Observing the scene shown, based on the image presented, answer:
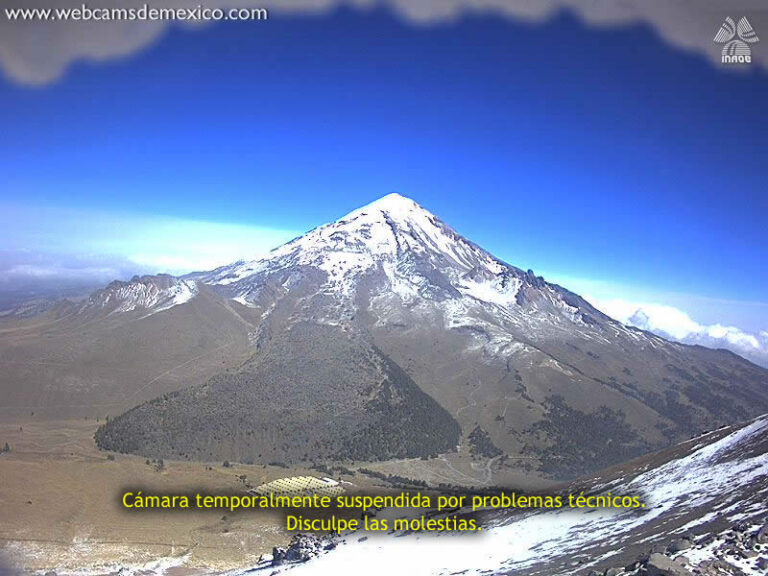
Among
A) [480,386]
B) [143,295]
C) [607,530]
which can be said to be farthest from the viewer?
[143,295]

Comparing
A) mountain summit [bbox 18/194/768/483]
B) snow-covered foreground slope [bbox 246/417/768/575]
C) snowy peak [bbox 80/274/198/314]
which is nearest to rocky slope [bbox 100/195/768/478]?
mountain summit [bbox 18/194/768/483]

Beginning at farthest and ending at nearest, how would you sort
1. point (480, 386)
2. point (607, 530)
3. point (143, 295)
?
point (143, 295) → point (480, 386) → point (607, 530)

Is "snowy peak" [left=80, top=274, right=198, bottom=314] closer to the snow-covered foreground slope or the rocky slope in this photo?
the rocky slope

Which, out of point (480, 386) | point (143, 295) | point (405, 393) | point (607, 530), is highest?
point (143, 295)

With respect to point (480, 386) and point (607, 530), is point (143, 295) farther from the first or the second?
point (607, 530)

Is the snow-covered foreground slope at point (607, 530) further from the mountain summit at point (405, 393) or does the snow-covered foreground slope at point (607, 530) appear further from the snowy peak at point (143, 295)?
the snowy peak at point (143, 295)

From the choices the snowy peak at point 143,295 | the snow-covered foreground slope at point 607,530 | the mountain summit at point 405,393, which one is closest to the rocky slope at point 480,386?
the mountain summit at point 405,393

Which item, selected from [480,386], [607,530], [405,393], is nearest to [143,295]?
[405,393]
